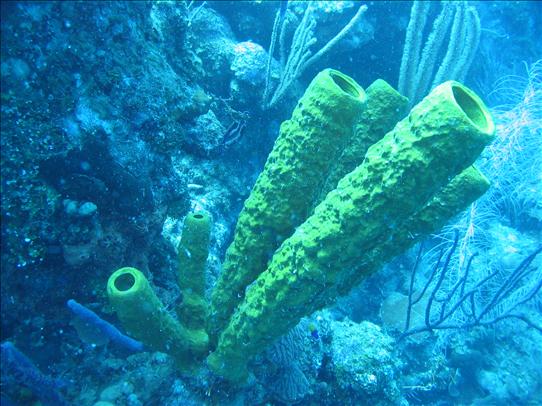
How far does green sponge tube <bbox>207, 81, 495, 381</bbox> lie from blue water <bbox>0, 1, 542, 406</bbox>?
1.9 inches

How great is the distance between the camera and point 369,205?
150cm

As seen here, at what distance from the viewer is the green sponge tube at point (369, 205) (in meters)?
1.32

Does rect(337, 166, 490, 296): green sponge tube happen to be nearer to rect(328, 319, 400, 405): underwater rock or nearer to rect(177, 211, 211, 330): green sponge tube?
rect(177, 211, 211, 330): green sponge tube

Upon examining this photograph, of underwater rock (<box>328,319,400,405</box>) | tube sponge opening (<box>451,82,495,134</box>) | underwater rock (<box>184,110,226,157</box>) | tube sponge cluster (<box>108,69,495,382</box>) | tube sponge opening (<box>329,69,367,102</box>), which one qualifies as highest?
tube sponge opening (<box>451,82,495,134</box>)

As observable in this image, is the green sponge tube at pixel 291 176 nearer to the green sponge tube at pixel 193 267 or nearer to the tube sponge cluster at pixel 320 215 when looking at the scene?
the tube sponge cluster at pixel 320 215

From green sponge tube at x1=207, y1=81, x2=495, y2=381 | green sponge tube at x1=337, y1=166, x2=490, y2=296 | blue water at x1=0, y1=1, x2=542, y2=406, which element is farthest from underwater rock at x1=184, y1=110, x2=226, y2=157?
green sponge tube at x1=337, y1=166, x2=490, y2=296

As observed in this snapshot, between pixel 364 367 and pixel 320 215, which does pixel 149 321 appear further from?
pixel 364 367

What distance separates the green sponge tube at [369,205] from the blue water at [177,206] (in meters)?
0.05

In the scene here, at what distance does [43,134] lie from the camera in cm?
187

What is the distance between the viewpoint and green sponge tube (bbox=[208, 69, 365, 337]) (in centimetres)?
172

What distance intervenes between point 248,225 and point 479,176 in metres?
1.21

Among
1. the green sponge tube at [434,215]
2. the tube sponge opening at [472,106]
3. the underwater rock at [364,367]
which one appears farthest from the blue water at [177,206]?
the tube sponge opening at [472,106]

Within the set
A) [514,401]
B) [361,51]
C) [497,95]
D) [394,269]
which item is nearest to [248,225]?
[394,269]

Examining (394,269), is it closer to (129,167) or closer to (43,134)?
A: (129,167)
